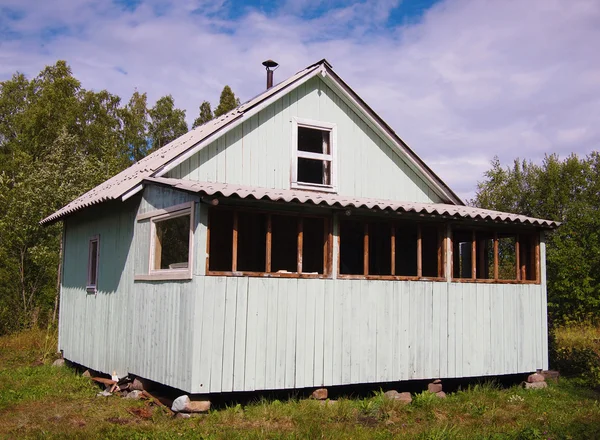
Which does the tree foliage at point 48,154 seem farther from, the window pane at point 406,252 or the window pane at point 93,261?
the window pane at point 406,252

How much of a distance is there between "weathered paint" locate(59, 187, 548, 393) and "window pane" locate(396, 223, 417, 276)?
250 cm

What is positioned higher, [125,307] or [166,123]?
[166,123]

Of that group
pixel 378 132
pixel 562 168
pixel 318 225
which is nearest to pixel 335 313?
pixel 318 225

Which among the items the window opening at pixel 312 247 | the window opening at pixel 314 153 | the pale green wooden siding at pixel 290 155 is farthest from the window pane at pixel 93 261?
the window opening at pixel 314 153

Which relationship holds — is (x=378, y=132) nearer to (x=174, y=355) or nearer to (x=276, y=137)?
(x=276, y=137)

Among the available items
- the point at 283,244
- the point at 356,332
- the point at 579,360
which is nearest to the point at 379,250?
the point at 283,244

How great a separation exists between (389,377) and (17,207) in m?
14.9

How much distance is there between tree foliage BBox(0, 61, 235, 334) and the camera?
21.6m

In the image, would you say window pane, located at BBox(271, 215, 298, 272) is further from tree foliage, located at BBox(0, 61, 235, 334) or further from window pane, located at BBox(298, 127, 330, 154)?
tree foliage, located at BBox(0, 61, 235, 334)

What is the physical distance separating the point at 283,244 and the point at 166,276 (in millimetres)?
3812

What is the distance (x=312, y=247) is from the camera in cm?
1429

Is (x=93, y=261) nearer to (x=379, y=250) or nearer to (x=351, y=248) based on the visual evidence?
(x=351, y=248)

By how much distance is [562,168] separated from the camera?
121ft

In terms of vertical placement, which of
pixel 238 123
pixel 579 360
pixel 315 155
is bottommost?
pixel 579 360
